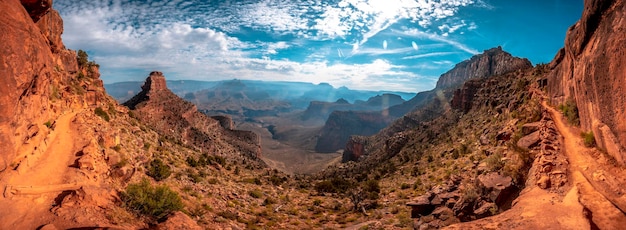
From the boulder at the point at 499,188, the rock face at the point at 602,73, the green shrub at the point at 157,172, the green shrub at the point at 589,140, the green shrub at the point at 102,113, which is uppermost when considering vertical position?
the rock face at the point at 602,73

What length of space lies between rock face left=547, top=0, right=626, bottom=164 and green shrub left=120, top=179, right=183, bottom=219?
20.8 meters

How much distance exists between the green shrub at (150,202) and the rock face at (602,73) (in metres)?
20.8

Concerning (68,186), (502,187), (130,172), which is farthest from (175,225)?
(502,187)

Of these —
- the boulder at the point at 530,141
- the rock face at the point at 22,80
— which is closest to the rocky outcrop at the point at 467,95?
the boulder at the point at 530,141

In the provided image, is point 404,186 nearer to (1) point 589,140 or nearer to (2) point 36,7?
(1) point 589,140

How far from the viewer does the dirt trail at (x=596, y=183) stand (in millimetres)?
10734

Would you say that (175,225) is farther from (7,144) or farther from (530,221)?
(530,221)

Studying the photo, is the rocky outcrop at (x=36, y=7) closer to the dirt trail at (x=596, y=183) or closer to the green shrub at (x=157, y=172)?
the green shrub at (x=157, y=172)

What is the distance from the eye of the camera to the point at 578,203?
39.2 ft

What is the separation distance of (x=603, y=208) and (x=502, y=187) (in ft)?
14.9

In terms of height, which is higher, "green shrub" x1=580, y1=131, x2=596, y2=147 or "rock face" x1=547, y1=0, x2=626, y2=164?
"rock face" x1=547, y1=0, x2=626, y2=164

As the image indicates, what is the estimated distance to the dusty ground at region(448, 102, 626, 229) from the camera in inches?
431

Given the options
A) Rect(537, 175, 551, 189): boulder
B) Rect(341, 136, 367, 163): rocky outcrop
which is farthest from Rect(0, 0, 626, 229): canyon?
Rect(341, 136, 367, 163): rocky outcrop

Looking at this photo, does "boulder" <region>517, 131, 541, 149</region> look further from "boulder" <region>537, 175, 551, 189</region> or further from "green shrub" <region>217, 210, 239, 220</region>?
"green shrub" <region>217, 210, 239, 220</region>
